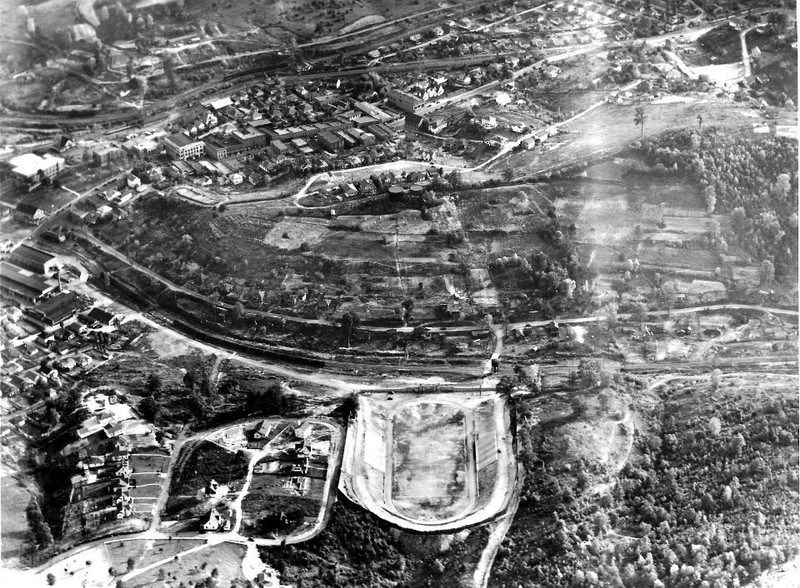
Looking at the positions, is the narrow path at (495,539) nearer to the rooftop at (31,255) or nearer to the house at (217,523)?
the house at (217,523)

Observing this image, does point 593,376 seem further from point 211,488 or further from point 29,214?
point 29,214

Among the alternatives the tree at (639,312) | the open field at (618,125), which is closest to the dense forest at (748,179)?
the open field at (618,125)

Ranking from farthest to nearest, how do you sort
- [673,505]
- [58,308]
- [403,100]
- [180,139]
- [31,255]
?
[403,100] → [180,139] → [31,255] → [58,308] → [673,505]

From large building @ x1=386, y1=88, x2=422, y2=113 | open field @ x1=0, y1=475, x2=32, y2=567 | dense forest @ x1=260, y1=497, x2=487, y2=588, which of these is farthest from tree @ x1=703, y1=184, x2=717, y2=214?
open field @ x1=0, y1=475, x2=32, y2=567

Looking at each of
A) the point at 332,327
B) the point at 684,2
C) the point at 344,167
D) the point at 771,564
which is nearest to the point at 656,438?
the point at 771,564

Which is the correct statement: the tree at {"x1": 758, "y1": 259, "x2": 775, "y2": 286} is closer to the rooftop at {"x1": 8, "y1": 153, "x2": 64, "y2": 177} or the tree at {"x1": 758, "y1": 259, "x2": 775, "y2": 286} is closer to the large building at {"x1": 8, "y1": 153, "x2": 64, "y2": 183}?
the large building at {"x1": 8, "y1": 153, "x2": 64, "y2": 183}

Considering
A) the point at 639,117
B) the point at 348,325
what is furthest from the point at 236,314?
the point at 639,117
